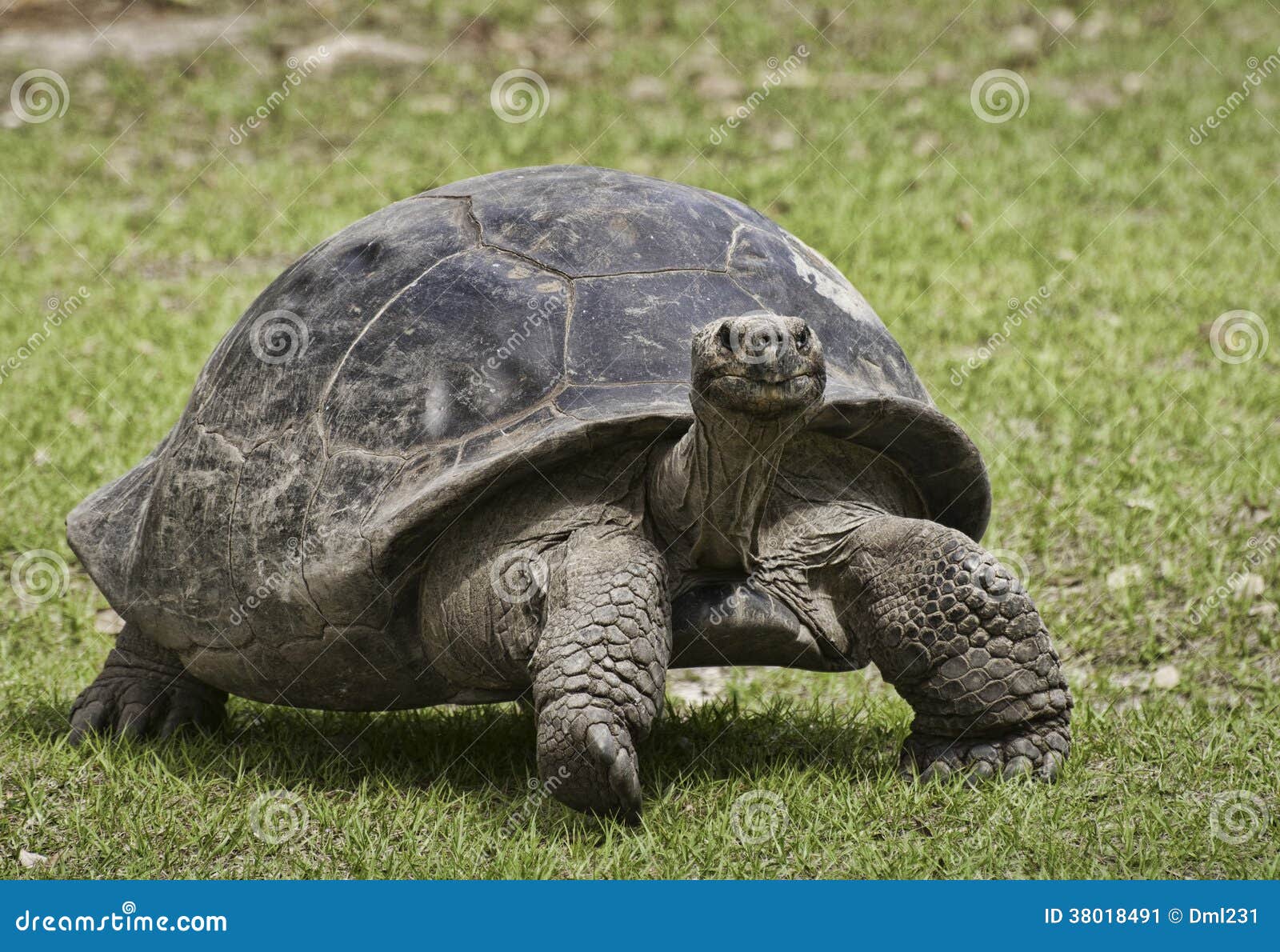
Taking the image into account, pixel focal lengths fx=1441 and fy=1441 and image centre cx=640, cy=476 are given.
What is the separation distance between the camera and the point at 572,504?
3.29 m

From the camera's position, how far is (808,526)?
350 centimetres

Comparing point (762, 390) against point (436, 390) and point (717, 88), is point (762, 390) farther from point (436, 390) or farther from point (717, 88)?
point (717, 88)

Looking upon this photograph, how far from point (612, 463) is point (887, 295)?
4671mm

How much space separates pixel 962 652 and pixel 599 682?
2.92 feet

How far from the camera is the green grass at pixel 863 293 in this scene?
3.20 m

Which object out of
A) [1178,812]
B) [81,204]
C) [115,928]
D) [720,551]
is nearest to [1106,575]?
[1178,812]

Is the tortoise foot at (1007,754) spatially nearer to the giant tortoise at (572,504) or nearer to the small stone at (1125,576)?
the giant tortoise at (572,504)

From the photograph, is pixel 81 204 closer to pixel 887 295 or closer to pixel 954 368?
pixel 887 295

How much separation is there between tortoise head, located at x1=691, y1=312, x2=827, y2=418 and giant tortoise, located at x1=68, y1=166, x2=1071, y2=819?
0.05 m

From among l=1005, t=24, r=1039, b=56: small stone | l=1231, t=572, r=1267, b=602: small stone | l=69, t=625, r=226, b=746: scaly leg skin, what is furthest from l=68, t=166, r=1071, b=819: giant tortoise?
l=1005, t=24, r=1039, b=56: small stone

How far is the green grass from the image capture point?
320 cm

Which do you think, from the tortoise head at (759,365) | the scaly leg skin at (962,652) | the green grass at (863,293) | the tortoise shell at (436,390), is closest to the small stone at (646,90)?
the green grass at (863,293)

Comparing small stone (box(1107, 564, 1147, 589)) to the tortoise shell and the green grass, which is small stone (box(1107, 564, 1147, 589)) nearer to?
the green grass

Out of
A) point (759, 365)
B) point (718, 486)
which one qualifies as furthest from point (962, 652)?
point (759, 365)
